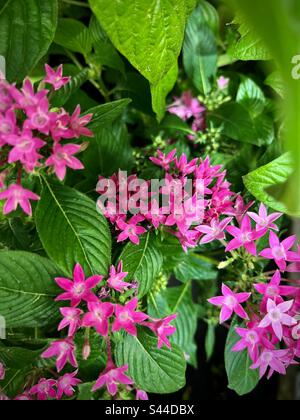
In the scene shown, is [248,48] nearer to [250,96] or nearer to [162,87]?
[162,87]

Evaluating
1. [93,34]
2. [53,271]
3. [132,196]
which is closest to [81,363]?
[53,271]

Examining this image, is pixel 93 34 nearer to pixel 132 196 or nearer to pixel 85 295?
pixel 132 196

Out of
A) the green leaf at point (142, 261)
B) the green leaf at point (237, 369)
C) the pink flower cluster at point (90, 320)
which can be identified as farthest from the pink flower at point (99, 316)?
the green leaf at point (237, 369)

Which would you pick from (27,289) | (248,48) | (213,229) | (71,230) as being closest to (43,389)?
(27,289)

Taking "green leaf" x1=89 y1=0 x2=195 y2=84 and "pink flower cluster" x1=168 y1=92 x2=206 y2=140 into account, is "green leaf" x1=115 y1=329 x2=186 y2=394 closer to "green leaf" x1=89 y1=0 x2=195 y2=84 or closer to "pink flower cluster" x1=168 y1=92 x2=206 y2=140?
"green leaf" x1=89 y1=0 x2=195 y2=84

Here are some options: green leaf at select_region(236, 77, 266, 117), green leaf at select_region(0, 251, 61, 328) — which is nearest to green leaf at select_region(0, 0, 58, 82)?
green leaf at select_region(0, 251, 61, 328)
